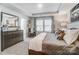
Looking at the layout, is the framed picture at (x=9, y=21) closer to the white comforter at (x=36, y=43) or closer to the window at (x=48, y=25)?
the white comforter at (x=36, y=43)

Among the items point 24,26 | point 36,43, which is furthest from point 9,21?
point 36,43

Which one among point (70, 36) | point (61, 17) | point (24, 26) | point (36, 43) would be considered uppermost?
point (61, 17)

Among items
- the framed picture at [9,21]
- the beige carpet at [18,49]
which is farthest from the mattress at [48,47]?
the framed picture at [9,21]

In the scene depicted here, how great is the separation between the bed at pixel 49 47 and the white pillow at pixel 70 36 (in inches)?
2.0

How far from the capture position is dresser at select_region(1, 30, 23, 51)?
1966 mm

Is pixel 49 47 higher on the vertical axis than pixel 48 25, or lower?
lower

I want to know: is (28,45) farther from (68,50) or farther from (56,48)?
(68,50)

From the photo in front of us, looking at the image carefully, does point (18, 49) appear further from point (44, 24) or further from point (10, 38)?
point (44, 24)

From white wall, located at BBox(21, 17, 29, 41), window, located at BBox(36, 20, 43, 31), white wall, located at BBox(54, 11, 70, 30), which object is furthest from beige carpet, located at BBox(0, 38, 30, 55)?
white wall, located at BBox(54, 11, 70, 30)

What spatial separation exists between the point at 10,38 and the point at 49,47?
0.78 meters

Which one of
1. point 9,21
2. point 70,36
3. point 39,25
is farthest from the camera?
point 39,25

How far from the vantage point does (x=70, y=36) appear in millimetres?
1951

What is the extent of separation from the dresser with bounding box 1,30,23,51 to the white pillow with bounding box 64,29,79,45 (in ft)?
2.93

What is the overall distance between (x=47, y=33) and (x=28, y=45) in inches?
17.7
